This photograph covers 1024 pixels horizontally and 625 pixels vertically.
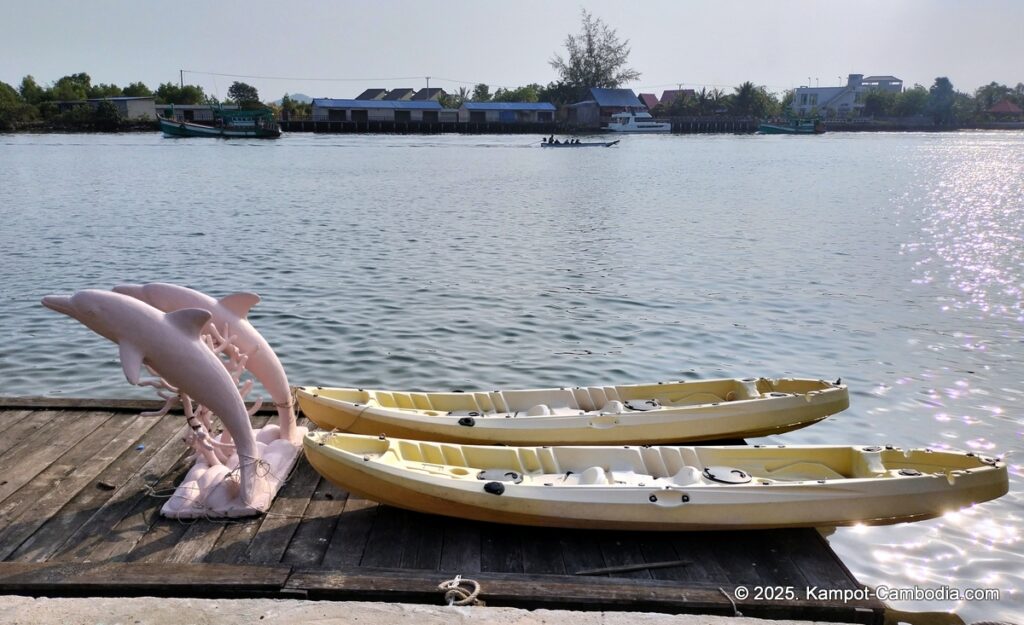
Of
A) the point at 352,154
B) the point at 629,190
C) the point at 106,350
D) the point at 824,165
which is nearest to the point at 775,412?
the point at 106,350

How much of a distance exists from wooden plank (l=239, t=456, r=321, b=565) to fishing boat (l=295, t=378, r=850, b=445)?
655 mm

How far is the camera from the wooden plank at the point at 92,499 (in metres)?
5.42

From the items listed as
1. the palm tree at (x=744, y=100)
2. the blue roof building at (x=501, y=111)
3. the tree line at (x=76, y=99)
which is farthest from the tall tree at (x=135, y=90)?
the palm tree at (x=744, y=100)

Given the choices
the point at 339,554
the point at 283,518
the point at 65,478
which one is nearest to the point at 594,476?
the point at 339,554

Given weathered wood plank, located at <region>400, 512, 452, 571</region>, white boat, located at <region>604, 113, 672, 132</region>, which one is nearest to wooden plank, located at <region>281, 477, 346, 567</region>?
weathered wood plank, located at <region>400, 512, 452, 571</region>

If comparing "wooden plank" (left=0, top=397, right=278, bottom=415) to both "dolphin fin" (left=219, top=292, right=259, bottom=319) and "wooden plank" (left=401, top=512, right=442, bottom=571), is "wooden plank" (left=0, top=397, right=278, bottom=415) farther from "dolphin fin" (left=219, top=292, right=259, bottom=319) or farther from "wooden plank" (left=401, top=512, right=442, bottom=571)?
"wooden plank" (left=401, top=512, right=442, bottom=571)

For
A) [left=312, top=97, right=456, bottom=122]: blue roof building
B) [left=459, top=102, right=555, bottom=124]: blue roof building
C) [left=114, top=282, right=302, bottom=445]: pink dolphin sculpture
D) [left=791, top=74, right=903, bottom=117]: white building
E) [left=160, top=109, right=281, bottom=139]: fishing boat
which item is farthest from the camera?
[left=791, top=74, right=903, bottom=117]: white building

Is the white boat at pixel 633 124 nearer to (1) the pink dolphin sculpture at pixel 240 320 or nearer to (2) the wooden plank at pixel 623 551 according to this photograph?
(1) the pink dolphin sculpture at pixel 240 320

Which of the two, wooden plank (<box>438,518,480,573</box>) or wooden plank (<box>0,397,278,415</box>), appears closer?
wooden plank (<box>438,518,480,573</box>)

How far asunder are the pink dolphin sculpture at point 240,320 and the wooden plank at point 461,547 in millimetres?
1893

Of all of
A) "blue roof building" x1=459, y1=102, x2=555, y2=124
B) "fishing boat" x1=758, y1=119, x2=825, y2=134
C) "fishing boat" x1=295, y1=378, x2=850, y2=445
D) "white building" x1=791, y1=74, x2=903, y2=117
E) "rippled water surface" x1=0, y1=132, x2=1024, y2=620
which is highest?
"white building" x1=791, y1=74, x2=903, y2=117

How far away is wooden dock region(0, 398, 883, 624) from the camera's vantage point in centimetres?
488

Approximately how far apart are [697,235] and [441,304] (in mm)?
12172

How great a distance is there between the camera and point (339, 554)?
17.7ft
